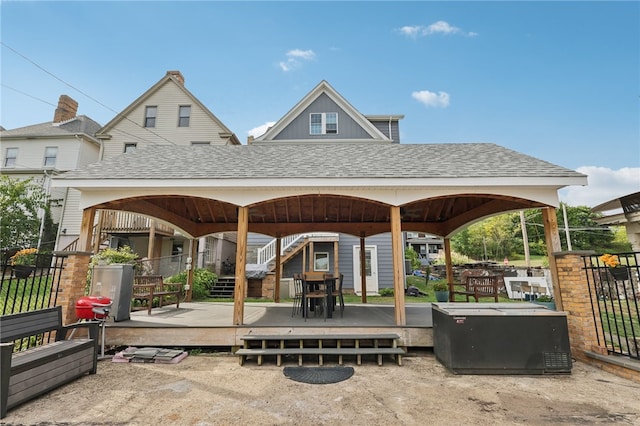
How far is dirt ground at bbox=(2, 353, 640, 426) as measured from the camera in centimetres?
283

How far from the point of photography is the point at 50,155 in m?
15.6

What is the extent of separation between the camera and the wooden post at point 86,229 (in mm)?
5430

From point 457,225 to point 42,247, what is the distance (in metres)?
18.2

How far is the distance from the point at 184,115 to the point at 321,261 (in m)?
10.0

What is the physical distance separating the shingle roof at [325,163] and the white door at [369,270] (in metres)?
6.92

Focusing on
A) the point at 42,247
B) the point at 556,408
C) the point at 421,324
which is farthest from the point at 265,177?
the point at 42,247

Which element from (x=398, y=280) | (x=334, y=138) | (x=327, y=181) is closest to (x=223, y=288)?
(x=334, y=138)

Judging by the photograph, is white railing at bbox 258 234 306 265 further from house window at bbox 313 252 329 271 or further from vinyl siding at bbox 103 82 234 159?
vinyl siding at bbox 103 82 234 159

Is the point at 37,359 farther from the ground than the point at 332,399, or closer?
farther from the ground

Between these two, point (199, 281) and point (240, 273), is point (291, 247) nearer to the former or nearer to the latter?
point (199, 281)

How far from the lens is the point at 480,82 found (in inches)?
430

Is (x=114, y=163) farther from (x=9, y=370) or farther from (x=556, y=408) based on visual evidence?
(x=556, y=408)

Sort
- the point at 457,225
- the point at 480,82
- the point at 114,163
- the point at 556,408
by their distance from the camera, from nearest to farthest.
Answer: the point at 556,408 → the point at 114,163 → the point at 457,225 → the point at 480,82

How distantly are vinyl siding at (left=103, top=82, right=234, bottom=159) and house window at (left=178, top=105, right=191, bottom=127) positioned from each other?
145 millimetres
